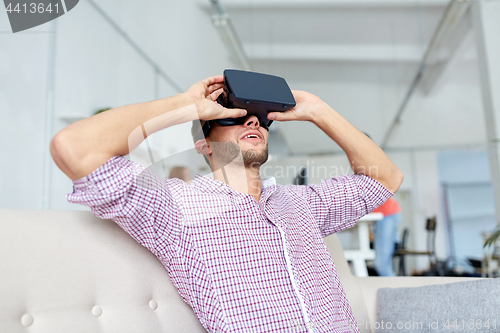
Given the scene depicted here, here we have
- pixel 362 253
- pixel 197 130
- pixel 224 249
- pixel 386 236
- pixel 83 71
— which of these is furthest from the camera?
pixel 386 236

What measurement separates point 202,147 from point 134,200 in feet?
0.88

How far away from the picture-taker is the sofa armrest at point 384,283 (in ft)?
3.95

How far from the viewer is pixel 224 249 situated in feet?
2.81

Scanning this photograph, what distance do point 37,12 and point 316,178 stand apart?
230 centimetres

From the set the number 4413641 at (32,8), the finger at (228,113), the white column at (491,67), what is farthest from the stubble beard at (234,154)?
the white column at (491,67)

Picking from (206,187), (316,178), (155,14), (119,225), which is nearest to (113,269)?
(119,225)

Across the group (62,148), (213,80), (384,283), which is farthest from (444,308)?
(62,148)

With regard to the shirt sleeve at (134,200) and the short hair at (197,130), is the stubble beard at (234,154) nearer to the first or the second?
the short hair at (197,130)

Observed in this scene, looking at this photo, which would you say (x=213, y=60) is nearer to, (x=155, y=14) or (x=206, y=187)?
(x=155, y=14)

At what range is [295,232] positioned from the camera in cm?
99

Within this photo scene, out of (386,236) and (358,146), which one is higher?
(358,146)

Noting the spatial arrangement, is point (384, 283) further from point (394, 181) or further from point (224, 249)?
point (224, 249)

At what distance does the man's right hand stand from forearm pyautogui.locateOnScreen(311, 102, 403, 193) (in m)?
0.30

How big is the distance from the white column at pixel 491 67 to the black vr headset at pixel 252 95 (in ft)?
10.8
